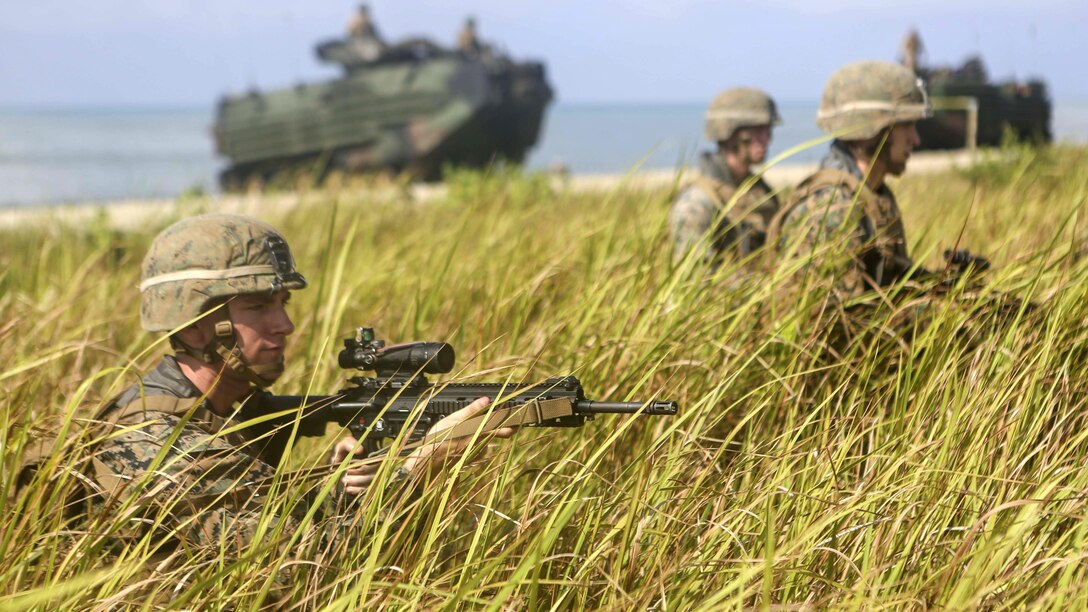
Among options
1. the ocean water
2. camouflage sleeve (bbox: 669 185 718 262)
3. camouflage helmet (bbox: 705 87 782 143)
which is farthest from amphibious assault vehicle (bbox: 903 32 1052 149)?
camouflage sleeve (bbox: 669 185 718 262)

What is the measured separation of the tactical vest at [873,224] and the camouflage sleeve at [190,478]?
6.51 feet

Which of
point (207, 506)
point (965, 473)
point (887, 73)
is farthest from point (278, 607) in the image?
point (887, 73)

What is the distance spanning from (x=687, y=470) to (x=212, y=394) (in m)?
1.20

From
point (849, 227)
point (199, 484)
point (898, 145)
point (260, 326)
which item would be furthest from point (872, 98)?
point (199, 484)

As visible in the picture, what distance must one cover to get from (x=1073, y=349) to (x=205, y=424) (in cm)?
217

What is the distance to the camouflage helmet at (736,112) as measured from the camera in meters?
5.89

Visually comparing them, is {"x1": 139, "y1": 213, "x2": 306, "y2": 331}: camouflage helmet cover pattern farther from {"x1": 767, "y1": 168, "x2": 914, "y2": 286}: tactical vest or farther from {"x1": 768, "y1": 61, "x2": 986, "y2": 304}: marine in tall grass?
{"x1": 767, "y1": 168, "x2": 914, "y2": 286}: tactical vest

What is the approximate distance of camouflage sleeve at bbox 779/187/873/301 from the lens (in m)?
3.71

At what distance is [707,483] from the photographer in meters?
2.97

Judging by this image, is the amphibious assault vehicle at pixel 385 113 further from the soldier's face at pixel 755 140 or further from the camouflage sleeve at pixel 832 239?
the camouflage sleeve at pixel 832 239

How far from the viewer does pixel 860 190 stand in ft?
12.3

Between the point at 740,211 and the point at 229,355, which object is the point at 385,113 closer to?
the point at 740,211

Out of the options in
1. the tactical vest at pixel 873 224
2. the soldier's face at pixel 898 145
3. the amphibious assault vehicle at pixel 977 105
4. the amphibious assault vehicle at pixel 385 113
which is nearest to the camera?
the tactical vest at pixel 873 224

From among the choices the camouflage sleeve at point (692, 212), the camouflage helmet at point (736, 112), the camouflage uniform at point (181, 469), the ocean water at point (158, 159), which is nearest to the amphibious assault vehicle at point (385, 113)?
the ocean water at point (158, 159)
